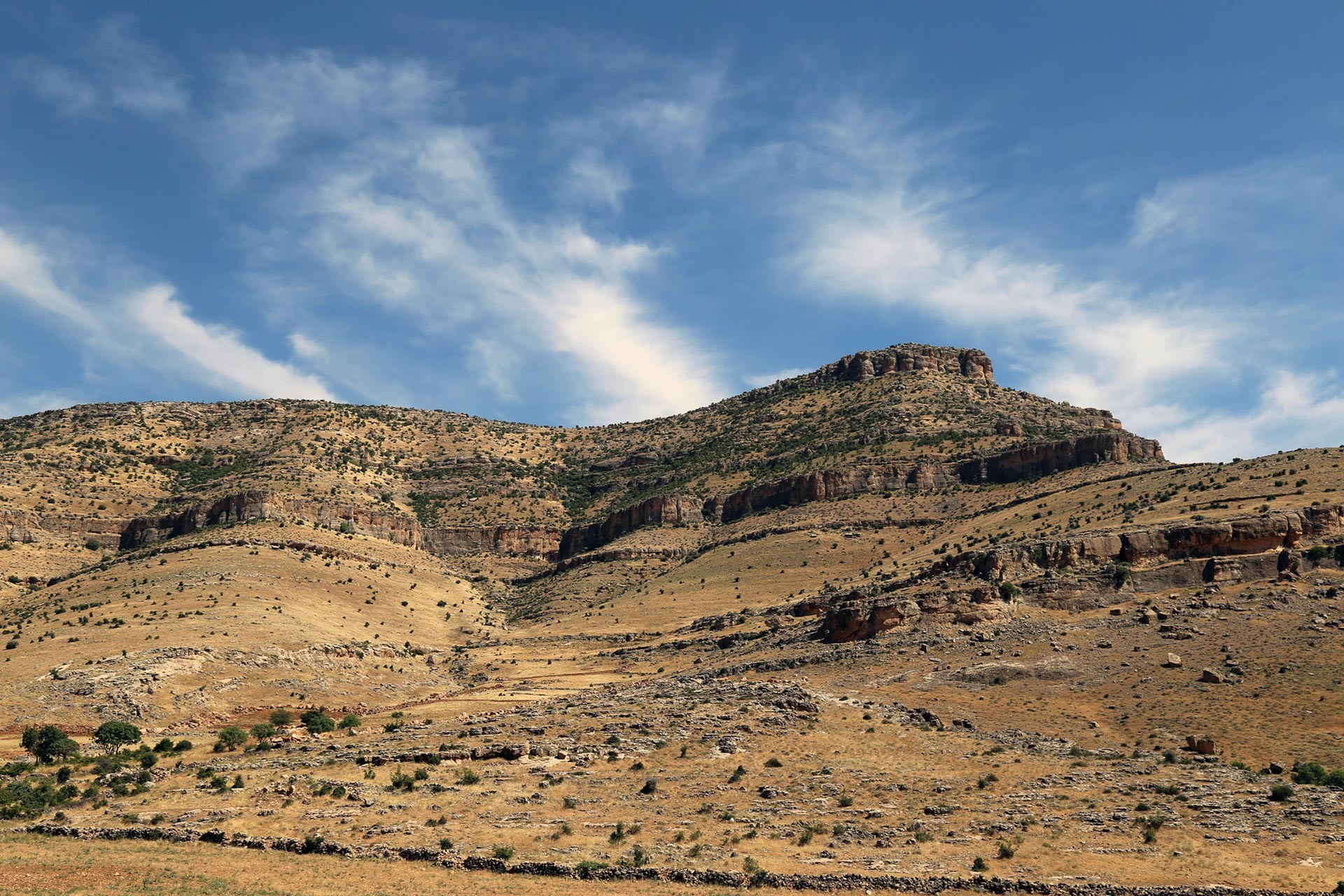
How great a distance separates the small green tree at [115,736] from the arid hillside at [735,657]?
151 centimetres

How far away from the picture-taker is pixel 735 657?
63.8 meters

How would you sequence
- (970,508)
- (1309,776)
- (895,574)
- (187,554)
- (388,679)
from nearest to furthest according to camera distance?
(1309,776) → (388,679) → (895,574) → (187,554) → (970,508)

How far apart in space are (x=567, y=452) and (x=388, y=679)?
8777cm

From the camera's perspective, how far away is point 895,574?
255ft

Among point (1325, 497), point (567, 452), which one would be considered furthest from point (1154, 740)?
point (567, 452)

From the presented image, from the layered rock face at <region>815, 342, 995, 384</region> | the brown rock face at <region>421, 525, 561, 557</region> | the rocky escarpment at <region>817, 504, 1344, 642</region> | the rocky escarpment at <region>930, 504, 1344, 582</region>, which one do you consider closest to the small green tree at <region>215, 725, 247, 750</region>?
the rocky escarpment at <region>817, 504, 1344, 642</region>

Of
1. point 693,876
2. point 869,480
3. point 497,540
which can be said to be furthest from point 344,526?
point 693,876

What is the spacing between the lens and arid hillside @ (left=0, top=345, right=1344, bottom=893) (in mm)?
32375

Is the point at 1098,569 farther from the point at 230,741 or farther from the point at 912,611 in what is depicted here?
the point at 230,741

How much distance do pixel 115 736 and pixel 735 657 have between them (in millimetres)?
33183

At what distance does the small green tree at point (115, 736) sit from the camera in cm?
4866

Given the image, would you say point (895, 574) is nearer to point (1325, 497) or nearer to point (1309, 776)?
point (1325, 497)

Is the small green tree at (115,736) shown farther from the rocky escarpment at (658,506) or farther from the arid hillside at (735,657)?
the rocky escarpment at (658,506)

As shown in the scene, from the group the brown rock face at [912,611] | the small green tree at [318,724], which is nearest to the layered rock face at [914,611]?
the brown rock face at [912,611]
